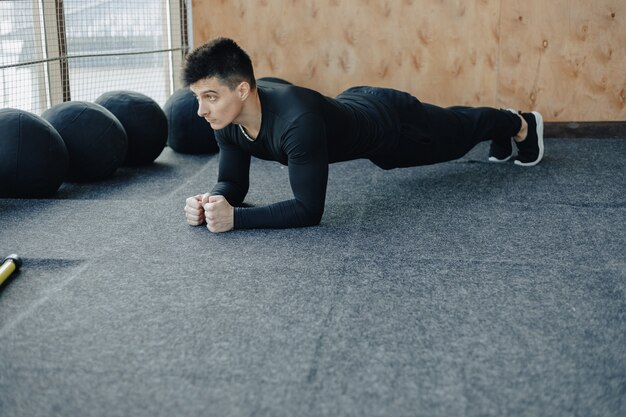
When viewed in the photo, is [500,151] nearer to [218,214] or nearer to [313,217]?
[313,217]

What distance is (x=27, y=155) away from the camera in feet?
9.14

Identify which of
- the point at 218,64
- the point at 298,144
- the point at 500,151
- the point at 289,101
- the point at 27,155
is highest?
the point at 218,64

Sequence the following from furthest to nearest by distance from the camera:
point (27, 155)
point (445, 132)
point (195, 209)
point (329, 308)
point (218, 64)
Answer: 1. point (445, 132)
2. point (27, 155)
3. point (195, 209)
4. point (218, 64)
5. point (329, 308)

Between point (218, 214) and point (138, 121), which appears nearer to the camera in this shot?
point (218, 214)

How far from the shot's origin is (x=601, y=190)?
2.99 m

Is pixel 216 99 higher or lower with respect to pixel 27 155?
higher

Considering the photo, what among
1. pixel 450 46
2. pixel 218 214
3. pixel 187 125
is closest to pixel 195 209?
pixel 218 214

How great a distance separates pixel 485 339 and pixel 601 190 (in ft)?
5.50

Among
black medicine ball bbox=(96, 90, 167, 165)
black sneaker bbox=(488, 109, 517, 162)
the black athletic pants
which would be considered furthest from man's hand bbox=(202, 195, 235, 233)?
black sneaker bbox=(488, 109, 517, 162)

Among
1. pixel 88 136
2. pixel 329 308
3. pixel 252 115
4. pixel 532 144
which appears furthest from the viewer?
pixel 532 144

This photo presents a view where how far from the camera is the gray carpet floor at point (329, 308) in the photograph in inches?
53.9

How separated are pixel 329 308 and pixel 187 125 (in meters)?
2.28

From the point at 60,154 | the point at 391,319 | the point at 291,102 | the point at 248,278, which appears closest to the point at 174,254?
the point at 248,278

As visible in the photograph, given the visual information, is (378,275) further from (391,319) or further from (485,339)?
(485,339)
